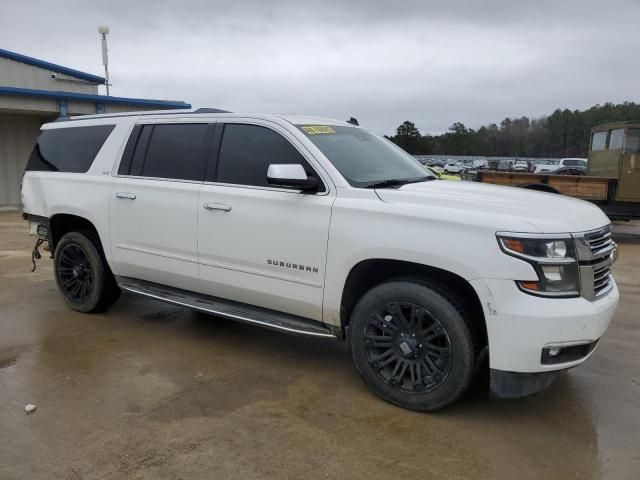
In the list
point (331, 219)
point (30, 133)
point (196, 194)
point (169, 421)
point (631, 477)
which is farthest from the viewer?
point (30, 133)

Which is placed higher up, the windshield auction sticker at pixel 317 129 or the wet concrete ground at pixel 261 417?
the windshield auction sticker at pixel 317 129

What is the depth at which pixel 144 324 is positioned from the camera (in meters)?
5.54

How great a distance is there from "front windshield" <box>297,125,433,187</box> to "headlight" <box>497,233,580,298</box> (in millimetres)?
1185

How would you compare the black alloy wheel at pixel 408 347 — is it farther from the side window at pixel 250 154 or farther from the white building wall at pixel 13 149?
the white building wall at pixel 13 149

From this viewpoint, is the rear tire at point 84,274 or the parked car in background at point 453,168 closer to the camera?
the rear tire at point 84,274

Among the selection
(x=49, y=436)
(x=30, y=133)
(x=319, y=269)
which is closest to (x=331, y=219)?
(x=319, y=269)

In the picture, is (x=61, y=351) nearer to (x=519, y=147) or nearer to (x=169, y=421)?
(x=169, y=421)

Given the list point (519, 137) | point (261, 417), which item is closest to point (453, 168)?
point (261, 417)

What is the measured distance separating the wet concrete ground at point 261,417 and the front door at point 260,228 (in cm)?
64

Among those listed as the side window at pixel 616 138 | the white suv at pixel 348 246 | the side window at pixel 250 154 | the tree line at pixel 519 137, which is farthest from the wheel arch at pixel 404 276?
the tree line at pixel 519 137

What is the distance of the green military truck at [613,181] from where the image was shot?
40.0 feet

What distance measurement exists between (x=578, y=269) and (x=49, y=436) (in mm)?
3271

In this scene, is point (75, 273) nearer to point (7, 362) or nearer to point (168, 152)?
point (7, 362)

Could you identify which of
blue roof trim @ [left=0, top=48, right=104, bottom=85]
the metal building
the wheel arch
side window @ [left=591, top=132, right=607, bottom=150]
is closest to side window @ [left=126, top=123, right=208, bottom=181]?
the wheel arch
